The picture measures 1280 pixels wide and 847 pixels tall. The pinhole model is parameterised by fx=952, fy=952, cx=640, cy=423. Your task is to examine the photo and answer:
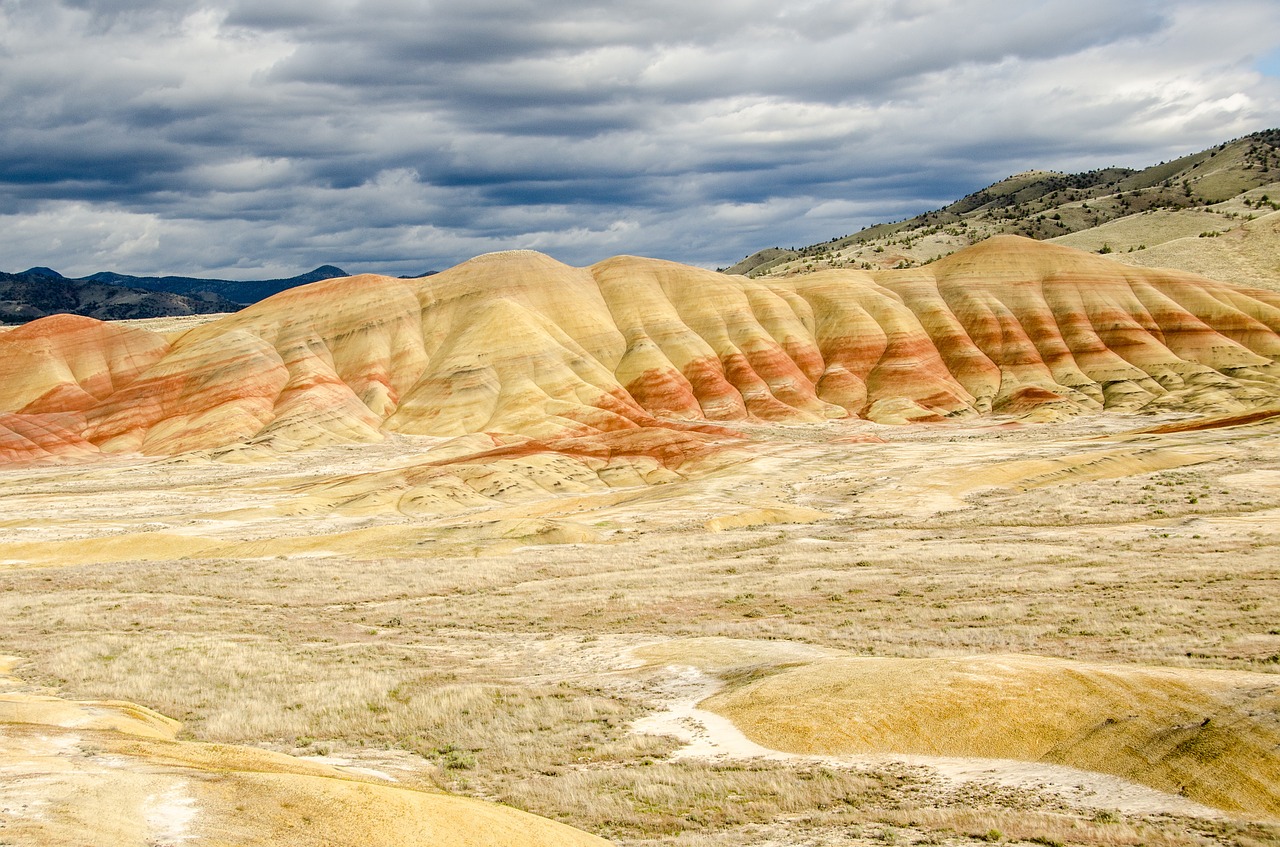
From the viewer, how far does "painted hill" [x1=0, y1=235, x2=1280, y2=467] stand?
4813 inches

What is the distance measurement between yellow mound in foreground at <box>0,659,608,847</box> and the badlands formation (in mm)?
70

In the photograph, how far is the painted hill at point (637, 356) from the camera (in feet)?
401

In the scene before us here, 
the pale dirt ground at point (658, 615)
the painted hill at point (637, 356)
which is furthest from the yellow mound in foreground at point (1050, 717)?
the painted hill at point (637, 356)

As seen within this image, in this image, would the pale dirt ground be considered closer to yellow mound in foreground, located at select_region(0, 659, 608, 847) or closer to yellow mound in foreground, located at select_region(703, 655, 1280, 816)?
yellow mound in foreground, located at select_region(703, 655, 1280, 816)

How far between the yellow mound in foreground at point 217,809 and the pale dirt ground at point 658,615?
2.63m

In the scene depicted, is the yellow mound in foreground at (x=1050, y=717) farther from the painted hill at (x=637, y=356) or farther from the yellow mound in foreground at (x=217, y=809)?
the painted hill at (x=637, y=356)

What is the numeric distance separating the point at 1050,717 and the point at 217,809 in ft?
44.7

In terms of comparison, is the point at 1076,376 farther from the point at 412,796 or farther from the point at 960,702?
the point at 412,796

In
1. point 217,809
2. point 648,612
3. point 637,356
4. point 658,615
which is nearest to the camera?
point 217,809

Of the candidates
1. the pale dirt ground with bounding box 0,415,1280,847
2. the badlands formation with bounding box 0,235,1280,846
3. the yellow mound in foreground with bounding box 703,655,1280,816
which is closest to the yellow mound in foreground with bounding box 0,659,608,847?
the badlands formation with bounding box 0,235,1280,846

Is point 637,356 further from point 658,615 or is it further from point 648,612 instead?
point 658,615

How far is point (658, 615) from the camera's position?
3359cm

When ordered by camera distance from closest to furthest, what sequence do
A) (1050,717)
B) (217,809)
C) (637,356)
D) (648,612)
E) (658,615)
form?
(217,809)
(1050,717)
(658,615)
(648,612)
(637,356)

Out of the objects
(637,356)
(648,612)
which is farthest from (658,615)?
(637,356)
